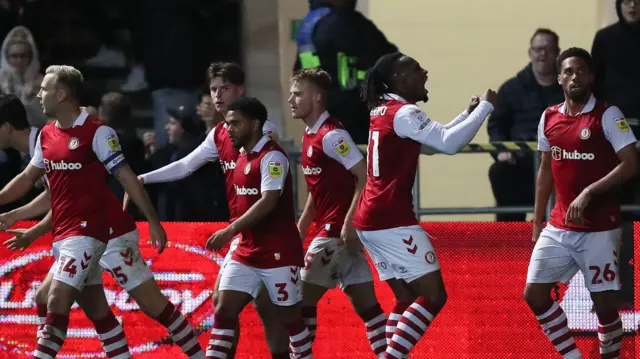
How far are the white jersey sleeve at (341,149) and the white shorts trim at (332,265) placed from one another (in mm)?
616

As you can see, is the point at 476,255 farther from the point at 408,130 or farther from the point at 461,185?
the point at 408,130

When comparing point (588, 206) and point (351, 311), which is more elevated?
point (588, 206)

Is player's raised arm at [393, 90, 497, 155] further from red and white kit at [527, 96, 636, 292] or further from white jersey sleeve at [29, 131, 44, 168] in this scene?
white jersey sleeve at [29, 131, 44, 168]

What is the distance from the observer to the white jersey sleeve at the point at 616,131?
32.8 feet

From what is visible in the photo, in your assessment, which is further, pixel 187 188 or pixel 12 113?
pixel 187 188

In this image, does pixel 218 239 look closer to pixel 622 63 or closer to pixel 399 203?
pixel 399 203

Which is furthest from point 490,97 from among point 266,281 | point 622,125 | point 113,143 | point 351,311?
point 351,311

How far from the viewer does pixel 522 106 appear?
12422 mm

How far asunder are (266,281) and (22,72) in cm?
471

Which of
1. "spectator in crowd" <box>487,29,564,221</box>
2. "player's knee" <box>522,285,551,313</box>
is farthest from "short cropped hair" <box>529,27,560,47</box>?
"player's knee" <box>522,285,551,313</box>

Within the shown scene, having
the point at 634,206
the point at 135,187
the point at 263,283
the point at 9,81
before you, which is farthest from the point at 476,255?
the point at 9,81

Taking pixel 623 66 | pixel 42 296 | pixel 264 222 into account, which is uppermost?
pixel 623 66

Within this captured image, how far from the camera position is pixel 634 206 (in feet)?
38.8

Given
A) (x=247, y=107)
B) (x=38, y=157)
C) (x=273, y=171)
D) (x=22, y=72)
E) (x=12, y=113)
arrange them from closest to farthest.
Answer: (x=273, y=171) < (x=247, y=107) < (x=38, y=157) < (x=12, y=113) < (x=22, y=72)
